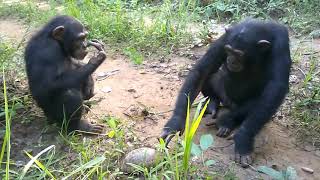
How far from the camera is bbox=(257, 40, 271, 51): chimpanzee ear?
399 centimetres

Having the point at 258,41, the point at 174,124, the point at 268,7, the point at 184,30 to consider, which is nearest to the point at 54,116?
the point at 174,124

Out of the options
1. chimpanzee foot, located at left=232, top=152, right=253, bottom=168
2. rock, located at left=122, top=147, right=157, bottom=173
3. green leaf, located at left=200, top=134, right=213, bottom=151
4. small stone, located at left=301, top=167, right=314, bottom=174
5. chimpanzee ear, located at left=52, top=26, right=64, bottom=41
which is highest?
chimpanzee ear, located at left=52, top=26, right=64, bottom=41

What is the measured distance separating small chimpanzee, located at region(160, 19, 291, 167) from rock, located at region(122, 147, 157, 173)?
284mm

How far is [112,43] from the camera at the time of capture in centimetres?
634

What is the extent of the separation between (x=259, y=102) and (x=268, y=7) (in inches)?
139

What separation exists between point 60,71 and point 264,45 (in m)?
1.72

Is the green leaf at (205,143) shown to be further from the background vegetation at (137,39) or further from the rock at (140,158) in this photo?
the rock at (140,158)

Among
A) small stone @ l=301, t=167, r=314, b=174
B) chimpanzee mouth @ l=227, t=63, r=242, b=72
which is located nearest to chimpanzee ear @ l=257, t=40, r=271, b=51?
chimpanzee mouth @ l=227, t=63, r=242, b=72

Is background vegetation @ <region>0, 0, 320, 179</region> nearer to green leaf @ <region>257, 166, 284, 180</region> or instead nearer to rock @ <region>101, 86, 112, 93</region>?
green leaf @ <region>257, 166, 284, 180</region>

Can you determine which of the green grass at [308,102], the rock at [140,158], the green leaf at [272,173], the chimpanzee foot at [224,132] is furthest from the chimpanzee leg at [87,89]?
the green grass at [308,102]

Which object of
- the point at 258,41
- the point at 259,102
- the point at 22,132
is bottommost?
the point at 22,132

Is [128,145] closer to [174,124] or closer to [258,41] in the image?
[174,124]

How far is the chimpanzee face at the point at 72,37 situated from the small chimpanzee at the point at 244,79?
998 millimetres

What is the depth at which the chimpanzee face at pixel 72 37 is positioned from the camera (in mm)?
4199
